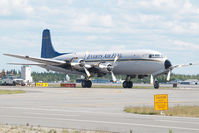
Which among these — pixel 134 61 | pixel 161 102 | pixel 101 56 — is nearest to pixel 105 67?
pixel 101 56

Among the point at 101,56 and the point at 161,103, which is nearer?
the point at 161,103

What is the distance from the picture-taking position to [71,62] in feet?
242

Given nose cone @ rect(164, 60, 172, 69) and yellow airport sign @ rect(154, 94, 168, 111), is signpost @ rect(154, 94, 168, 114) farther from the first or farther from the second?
nose cone @ rect(164, 60, 172, 69)

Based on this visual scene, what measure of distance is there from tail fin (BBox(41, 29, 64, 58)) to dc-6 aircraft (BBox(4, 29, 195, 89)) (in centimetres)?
386

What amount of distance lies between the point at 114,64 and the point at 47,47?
20.1m

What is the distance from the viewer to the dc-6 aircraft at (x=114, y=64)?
66.9m

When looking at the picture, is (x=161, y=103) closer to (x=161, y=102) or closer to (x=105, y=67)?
(x=161, y=102)

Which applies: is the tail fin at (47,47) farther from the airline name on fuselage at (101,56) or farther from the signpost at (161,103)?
the signpost at (161,103)

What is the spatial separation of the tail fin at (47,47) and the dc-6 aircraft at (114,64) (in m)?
3.86

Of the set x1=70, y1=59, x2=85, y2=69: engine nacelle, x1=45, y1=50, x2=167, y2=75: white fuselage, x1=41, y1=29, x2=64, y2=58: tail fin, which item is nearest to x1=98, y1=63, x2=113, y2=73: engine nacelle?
x1=45, y1=50, x2=167, y2=75: white fuselage

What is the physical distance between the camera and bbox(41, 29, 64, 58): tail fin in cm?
8481

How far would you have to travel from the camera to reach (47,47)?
86250mm

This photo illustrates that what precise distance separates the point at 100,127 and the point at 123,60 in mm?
50609

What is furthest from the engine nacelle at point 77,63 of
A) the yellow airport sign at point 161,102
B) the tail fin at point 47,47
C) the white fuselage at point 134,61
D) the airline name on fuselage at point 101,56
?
the yellow airport sign at point 161,102
